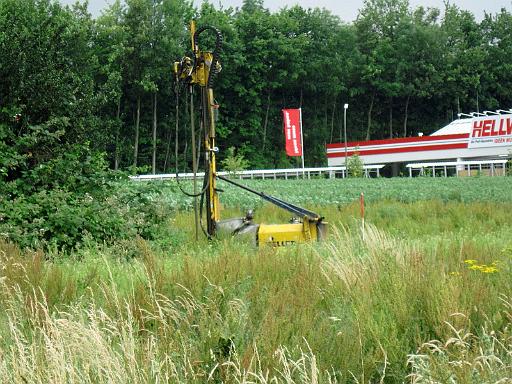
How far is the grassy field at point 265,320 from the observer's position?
3848 mm

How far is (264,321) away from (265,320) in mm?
128

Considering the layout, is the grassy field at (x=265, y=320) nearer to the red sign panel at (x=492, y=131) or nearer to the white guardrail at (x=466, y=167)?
the white guardrail at (x=466, y=167)

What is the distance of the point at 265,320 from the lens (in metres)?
4.41

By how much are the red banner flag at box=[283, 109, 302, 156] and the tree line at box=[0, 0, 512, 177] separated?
702 cm

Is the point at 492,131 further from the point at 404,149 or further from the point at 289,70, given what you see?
the point at 289,70

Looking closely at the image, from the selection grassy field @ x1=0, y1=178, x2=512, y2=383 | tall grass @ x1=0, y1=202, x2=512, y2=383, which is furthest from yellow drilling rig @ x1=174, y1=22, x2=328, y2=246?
tall grass @ x1=0, y1=202, x2=512, y2=383

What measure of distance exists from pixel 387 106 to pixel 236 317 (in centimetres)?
7756

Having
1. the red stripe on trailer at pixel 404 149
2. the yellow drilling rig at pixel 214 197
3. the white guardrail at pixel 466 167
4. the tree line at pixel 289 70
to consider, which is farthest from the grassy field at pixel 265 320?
the red stripe on trailer at pixel 404 149

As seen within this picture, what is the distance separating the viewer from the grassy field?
151 inches

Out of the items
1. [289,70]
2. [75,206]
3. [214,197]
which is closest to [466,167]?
[289,70]

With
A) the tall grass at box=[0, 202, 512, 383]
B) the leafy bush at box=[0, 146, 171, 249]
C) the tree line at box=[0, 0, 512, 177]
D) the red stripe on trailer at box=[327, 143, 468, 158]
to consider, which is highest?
the tree line at box=[0, 0, 512, 177]

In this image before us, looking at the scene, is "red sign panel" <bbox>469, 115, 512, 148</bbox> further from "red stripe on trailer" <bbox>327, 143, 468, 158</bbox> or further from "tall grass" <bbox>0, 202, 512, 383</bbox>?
"tall grass" <bbox>0, 202, 512, 383</bbox>

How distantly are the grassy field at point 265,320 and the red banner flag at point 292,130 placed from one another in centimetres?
4541

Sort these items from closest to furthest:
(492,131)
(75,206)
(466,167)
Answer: (75,206)
(492,131)
(466,167)
